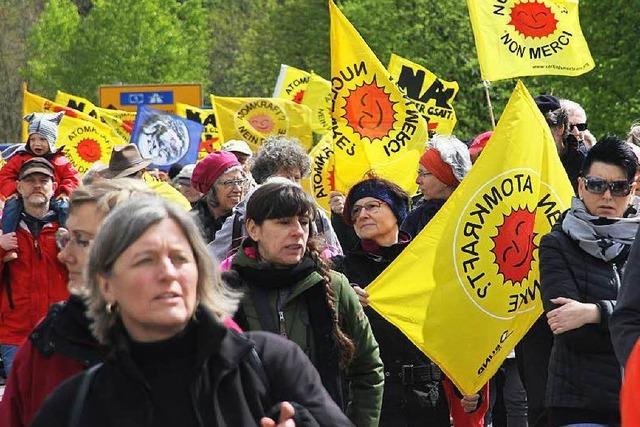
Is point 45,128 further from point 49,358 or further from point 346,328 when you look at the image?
point 49,358

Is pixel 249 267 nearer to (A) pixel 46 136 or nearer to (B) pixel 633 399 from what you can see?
(B) pixel 633 399

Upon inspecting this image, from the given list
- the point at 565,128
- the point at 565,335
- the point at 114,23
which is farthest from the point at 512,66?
the point at 114,23

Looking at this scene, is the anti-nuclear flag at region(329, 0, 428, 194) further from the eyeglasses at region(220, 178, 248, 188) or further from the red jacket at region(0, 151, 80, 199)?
the red jacket at region(0, 151, 80, 199)

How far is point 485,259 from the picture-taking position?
694 centimetres

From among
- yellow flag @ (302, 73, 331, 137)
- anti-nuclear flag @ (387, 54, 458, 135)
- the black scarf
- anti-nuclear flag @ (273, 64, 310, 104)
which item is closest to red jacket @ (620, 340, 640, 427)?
the black scarf

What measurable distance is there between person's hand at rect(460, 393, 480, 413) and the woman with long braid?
1.49 meters

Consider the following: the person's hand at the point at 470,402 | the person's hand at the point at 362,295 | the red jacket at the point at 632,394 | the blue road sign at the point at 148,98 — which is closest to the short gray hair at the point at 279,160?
the person's hand at the point at 362,295

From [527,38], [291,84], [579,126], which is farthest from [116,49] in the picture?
[579,126]

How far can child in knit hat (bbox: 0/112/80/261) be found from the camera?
27.4ft

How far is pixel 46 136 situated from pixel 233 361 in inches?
236

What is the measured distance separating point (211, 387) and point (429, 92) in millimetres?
11168

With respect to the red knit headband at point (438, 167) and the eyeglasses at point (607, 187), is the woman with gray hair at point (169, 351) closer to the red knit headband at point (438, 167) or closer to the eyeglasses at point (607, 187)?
the eyeglasses at point (607, 187)

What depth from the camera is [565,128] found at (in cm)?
852

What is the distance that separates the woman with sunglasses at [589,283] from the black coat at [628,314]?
4.05 ft
